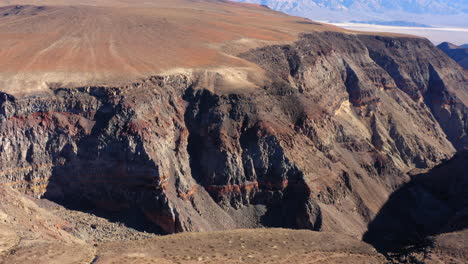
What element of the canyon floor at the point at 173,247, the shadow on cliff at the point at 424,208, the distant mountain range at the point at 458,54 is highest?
the distant mountain range at the point at 458,54

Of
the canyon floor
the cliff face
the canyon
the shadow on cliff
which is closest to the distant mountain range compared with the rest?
Answer: the canyon

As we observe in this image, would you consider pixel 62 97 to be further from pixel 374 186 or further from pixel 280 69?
pixel 374 186

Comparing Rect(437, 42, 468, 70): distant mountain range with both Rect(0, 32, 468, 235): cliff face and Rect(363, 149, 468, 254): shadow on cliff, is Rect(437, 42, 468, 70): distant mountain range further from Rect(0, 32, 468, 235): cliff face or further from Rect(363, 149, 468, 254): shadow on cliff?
Rect(0, 32, 468, 235): cliff face

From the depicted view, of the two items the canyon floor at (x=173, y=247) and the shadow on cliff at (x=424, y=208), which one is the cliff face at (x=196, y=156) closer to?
the shadow on cliff at (x=424, y=208)

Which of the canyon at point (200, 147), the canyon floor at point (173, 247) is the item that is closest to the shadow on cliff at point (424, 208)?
the canyon at point (200, 147)

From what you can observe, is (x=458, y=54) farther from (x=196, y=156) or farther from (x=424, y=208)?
(x=196, y=156)

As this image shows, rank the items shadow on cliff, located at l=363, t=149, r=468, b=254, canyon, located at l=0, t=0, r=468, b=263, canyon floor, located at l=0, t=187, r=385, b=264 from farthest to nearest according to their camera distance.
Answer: shadow on cliff, located at l=363, t=149, r=468, b=254, canyon, located at l=0, t=0, r=468, b=263, canyon floor, located at l=0, t=187, r=385, b=264
